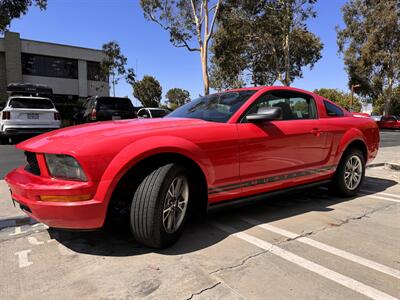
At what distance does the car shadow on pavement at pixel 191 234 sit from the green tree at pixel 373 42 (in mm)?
32573

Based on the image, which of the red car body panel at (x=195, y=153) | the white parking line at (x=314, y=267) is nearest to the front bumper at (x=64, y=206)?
the red car body panel at (x=195, y=153)

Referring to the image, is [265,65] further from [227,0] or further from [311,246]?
[311,246]

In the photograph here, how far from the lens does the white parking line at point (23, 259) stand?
2.91 m

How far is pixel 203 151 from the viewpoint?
334cm

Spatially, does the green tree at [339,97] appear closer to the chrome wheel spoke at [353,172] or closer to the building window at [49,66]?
the building window at [49,66]

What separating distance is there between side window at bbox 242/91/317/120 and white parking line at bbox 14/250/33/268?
8.60 feet

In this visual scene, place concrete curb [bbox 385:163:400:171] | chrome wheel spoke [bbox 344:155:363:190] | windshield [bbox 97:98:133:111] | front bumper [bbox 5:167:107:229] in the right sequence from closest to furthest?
front bumper [bbox 5:167:107:229], chrome wheel spoke [bbox 344:155:363:190], concrete curb [bbox 385:163:400:171], windshield [bbox 97:98:133:111]

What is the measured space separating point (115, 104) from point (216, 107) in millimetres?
8951

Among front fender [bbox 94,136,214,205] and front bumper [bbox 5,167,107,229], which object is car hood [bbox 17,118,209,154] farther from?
front bumper [bbox 5,167,107,229]

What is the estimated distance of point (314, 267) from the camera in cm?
287

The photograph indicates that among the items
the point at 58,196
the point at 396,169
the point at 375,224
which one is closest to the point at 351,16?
the point at 396,169

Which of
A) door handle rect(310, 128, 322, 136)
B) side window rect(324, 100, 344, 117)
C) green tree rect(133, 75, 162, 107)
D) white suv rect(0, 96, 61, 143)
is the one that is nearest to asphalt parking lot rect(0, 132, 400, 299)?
door handle rect(310, 128, 322, 136)

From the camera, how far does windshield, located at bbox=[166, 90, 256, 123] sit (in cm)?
387

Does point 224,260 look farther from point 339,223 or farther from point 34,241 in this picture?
point 34,241
